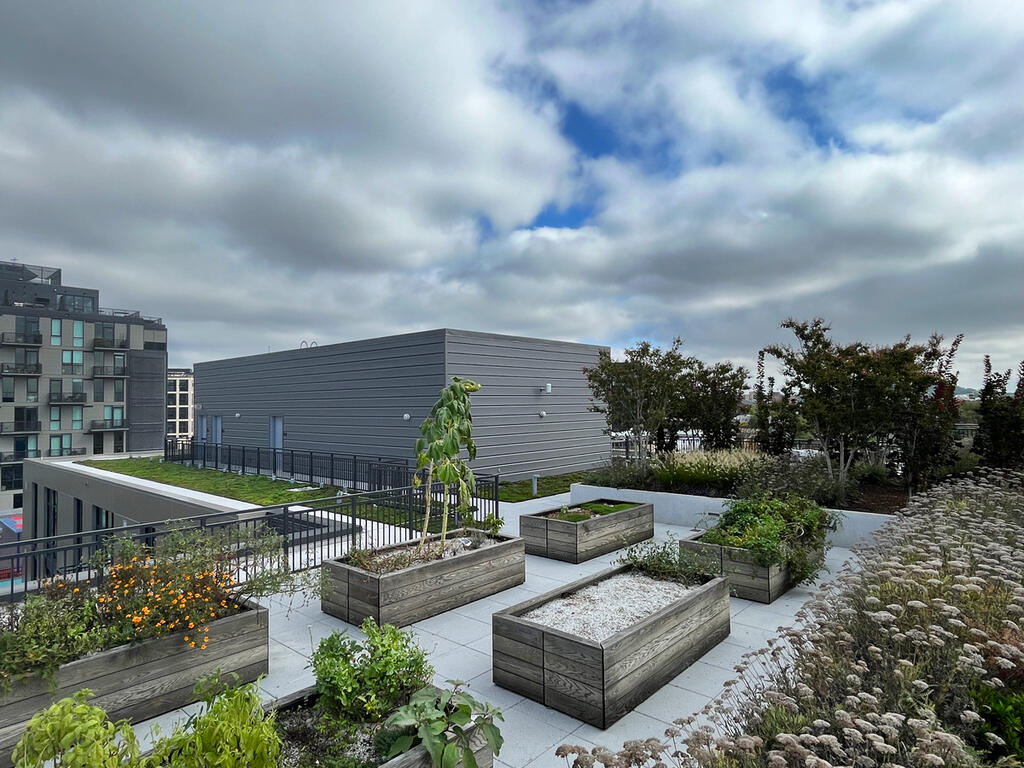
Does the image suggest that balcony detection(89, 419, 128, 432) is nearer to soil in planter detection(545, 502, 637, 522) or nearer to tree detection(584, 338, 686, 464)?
tree detection(584, 338, 686, 464)

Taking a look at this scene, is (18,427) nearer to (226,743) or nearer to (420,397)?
(420,397)

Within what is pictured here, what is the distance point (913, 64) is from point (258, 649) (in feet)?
29.9

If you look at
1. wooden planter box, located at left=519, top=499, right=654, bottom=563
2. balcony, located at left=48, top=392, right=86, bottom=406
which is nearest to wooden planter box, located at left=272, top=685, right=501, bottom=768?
Result: wooden planter box, located at left=519, top=499, right=654, bottom=563

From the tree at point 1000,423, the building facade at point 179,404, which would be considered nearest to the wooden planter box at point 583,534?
the tree at point 1000,423

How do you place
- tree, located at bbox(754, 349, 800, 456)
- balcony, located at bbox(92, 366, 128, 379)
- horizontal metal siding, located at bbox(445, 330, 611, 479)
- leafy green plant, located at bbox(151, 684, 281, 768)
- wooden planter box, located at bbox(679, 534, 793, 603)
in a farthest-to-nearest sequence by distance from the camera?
A: balcony, located at bbox(92, 366, 128, 379)
horizontal metal siding, located at bbox(445, 330, 611, 479)
tree, located at bbox(754, 349, 800, 456)
wooden planter box, located at bbox(679, 534, 793, 603)
leafy green plant, located at bbox(151, 684, 281, 768)

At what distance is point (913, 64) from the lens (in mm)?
6145

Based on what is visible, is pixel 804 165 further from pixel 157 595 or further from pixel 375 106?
pixel 157 595

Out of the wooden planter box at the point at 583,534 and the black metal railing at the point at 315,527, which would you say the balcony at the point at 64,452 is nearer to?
the black metal railing at the point at 315,527

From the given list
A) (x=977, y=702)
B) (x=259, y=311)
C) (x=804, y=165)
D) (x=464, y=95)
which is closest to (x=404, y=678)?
(x=977, y=702)

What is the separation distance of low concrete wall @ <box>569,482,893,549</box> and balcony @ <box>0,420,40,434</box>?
44183mm

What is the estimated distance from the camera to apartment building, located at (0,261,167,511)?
36906 mm

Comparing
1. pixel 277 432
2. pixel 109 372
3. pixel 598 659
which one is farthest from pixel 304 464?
pixel 109 372

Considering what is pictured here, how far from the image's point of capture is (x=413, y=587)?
494 cm

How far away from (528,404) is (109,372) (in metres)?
40.3
